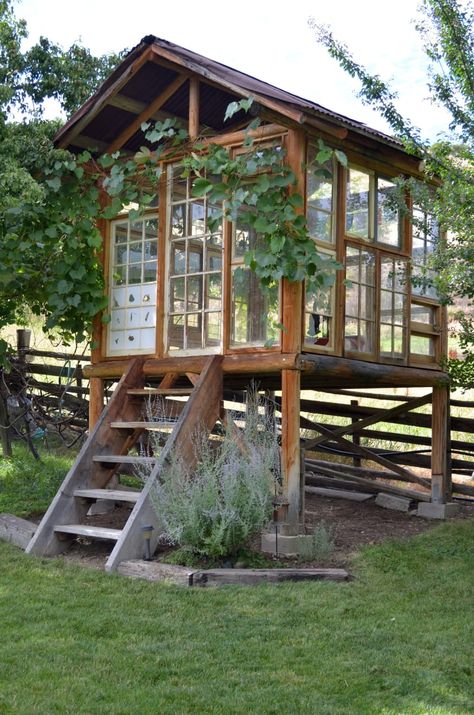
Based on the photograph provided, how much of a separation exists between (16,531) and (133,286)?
3.38 metres

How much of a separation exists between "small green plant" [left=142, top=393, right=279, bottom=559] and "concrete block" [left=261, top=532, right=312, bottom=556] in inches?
15.6

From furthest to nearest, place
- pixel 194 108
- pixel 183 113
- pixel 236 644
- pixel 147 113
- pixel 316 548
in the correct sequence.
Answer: pixel 183 113 → pixel 147 113 → pixel 194 108 → pixel 316 548 → pixel 236 644

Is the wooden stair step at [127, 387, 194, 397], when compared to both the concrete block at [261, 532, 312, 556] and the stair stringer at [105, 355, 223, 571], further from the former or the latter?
the concrete block at [261, 532, 312, 556]

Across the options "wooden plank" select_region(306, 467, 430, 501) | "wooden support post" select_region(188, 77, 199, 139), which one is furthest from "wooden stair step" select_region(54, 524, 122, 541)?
"wooden support post" select_region(188, 77, 199, 139)

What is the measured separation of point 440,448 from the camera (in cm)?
1162

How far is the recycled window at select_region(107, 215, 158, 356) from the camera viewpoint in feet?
35.5

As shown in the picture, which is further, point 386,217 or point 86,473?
point 386,217

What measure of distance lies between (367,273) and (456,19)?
312cm

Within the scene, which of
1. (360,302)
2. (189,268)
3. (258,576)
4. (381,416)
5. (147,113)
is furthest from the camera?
(381,416)

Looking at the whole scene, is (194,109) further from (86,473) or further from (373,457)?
(373,457)

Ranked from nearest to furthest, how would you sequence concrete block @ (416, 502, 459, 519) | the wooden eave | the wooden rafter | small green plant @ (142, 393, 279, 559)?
small green plant @ (142, 393, 279, 559)
the wooden eave
the wooden rafter
concrete block @ (416, 502, 459, 519)

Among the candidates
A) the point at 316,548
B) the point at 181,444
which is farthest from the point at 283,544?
the point at 181,444

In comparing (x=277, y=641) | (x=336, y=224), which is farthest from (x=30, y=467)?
(x=277, y=641)

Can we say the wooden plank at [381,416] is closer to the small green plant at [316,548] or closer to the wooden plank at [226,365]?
the wooden plank at [226,365]
